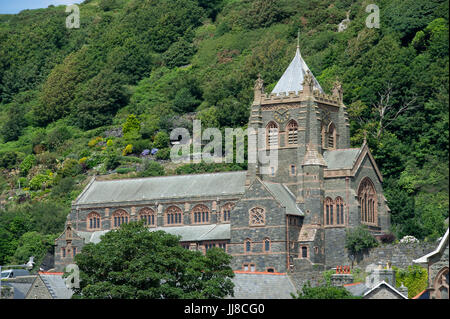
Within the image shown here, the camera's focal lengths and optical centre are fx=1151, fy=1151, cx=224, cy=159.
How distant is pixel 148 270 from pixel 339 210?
2737 cm

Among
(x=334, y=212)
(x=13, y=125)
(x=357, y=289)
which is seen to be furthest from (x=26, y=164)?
(x=357, y=289)

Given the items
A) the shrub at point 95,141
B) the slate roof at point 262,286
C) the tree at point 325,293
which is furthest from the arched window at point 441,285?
the shrub at point 95,141

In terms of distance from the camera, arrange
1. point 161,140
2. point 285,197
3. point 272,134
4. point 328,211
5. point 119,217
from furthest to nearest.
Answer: point 161,140, point 119,217, point 272,134, point 285,197, point 328,211

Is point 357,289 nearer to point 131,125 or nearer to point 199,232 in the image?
point 199,232

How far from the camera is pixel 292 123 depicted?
291 feet

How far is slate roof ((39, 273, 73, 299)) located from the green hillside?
22619 millimetres

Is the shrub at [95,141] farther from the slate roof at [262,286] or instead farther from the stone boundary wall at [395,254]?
the slate roof at [262,286]

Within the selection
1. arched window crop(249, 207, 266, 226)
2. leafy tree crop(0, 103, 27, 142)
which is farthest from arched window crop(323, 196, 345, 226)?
leafy tree crop(0, 103, 27, 142)

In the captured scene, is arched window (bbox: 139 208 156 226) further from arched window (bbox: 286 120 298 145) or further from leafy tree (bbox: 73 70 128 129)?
leafy tree (bbox: 73 70 128 129)

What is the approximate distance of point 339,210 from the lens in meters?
84.8

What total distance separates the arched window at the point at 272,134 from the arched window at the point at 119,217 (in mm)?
14054

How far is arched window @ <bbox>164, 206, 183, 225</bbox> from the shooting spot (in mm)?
93062

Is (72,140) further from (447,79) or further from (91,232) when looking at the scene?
(447,79)
